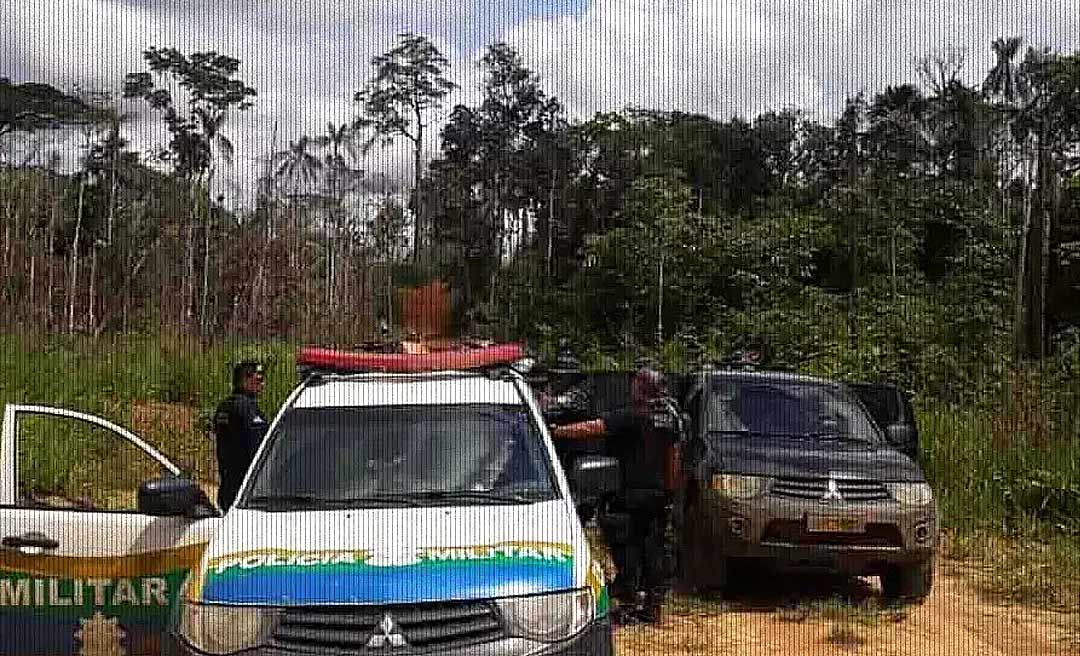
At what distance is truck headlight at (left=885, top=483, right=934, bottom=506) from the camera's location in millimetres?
8086

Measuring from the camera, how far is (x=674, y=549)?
30.8ft

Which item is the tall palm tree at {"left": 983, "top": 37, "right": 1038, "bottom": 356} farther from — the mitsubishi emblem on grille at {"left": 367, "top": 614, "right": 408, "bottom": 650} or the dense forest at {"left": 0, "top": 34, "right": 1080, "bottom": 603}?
the mitsubishi emblem on grille at {"left": 367, "top": 614, "right": 408, "bottom": 650}

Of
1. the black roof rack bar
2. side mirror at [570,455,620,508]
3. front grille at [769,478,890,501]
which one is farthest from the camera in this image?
front grille at [769,478,890,501]

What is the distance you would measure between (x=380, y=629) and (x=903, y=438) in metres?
5.80

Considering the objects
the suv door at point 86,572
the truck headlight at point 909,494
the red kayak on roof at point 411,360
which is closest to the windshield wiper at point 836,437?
the truck headlight at point 909,494

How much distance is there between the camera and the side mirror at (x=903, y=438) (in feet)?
30.7

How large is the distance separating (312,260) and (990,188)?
58.1 ft

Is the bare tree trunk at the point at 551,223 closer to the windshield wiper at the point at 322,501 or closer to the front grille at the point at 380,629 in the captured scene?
the windshield wiper at the point at 322,501

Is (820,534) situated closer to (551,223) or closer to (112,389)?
(112,389)

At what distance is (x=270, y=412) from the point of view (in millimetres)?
16953

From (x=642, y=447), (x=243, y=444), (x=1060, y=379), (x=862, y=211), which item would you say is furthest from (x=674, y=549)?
(x=862, y=211)

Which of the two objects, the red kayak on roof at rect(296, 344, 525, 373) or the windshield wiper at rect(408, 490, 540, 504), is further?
the red kayak on roof at rect(296, 344, 525, 373)

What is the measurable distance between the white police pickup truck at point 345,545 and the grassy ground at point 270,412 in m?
1.46

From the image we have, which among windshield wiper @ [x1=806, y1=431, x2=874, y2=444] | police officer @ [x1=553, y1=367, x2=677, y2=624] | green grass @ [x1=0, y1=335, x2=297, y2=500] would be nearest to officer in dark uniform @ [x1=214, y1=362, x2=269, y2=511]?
green grass @ [x1=0, y1=335, x2=297, y2=500]
